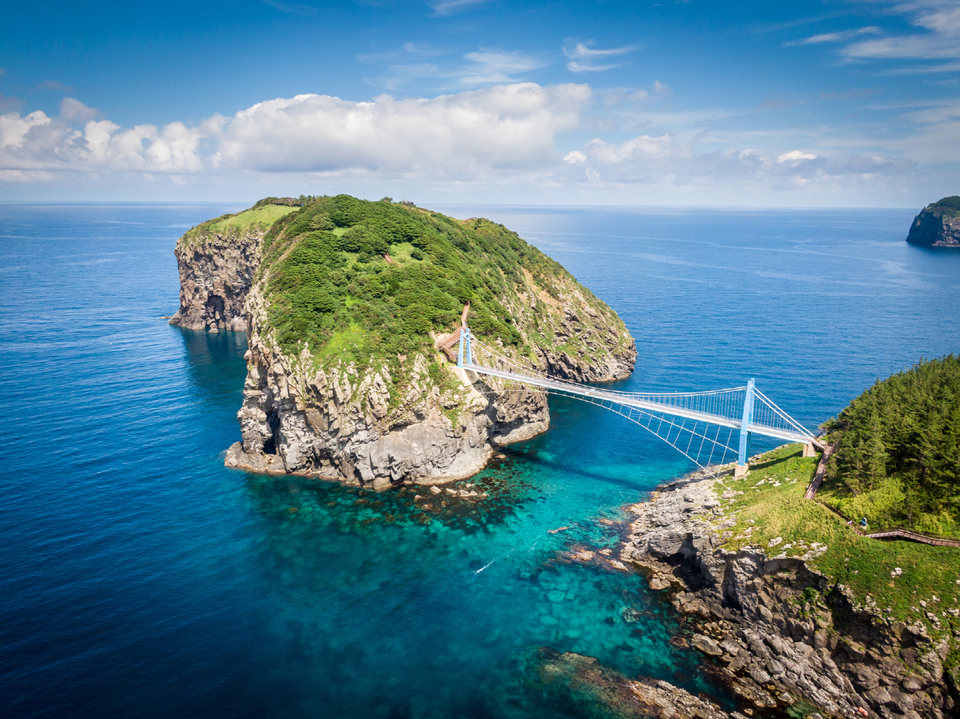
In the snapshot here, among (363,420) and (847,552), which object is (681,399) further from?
(363,420)

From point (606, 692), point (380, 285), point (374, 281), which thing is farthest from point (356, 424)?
point (606, 692)

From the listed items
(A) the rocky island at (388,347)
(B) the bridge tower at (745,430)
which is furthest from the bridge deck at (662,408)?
(A) the rocky island at (388,347)

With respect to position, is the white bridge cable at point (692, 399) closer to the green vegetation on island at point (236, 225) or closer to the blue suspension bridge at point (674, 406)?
the blue suspension bridge at point (674, 406)

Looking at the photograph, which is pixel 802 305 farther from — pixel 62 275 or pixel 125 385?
pixel 62 275

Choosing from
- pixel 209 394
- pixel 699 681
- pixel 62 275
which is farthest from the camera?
pixel 62 275

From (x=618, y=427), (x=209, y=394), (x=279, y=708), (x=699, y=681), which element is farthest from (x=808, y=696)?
(x=209, y=394)

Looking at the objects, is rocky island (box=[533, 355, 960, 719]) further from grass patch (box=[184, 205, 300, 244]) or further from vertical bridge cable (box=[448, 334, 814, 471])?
grass patch (box=[184, 205, 300, 244])
